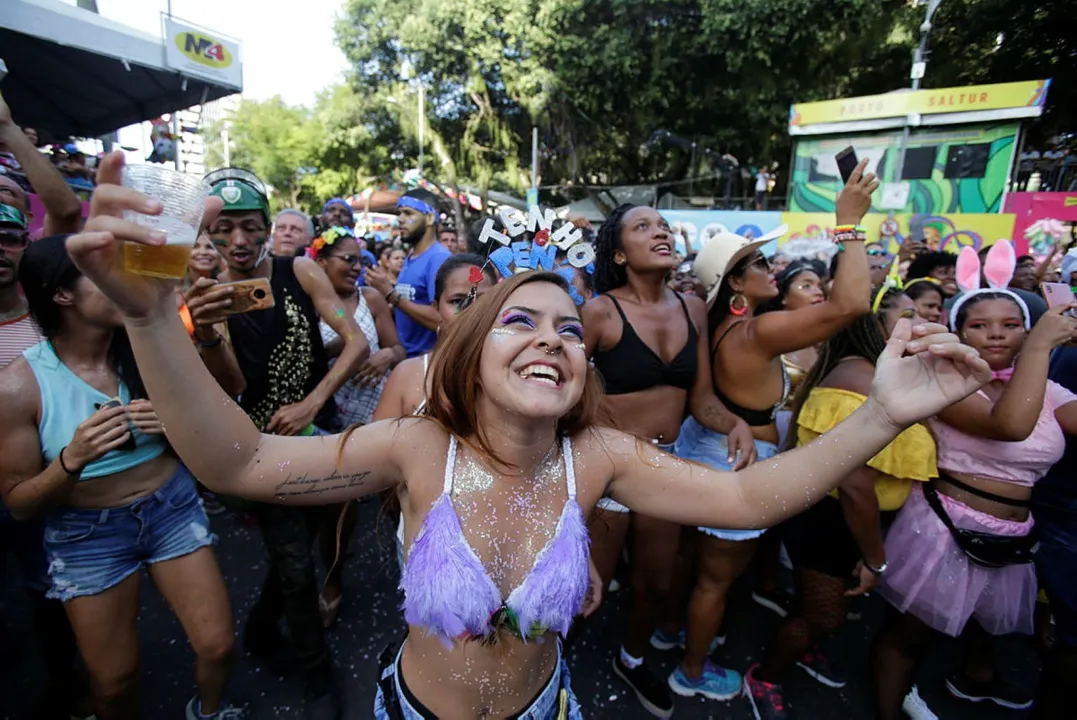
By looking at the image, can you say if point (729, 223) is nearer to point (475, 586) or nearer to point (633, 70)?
Result: point (633, 70)

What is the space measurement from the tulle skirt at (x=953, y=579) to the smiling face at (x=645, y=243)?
5.06ft

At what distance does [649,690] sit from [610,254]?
2164 mm

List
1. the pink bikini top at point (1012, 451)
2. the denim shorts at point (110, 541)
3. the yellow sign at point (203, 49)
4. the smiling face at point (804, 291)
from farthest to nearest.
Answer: the yellow sign at point (203, 49), the smiling face at point (804, 291), the pink bikini top at point (1012, 451), the denim shorts at point (110, 541)

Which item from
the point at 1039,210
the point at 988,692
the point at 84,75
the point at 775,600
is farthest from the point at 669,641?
the point at 1039,210

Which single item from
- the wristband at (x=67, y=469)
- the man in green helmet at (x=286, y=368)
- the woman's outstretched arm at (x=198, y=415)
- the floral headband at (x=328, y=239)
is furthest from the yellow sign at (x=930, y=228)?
the wristband at (x=67, y=469)

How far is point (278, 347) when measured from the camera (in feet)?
8.84

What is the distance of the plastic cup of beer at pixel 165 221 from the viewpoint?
102cm

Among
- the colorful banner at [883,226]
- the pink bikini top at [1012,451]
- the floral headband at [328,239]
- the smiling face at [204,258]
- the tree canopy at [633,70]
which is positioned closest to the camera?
the pink bikini top at [1012,451]

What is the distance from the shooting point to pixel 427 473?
4.81 feet

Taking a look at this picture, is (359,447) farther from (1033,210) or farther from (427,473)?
(1033,210)

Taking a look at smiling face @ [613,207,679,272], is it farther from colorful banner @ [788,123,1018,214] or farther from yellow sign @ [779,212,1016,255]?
colorful banner @ [788,123,1018,214]

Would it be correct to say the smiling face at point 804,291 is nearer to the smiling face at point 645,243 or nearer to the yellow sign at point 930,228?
the smiling face at point 645,243

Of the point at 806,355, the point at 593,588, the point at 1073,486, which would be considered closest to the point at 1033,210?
the point at 806,355

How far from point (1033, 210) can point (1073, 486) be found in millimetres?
14544
